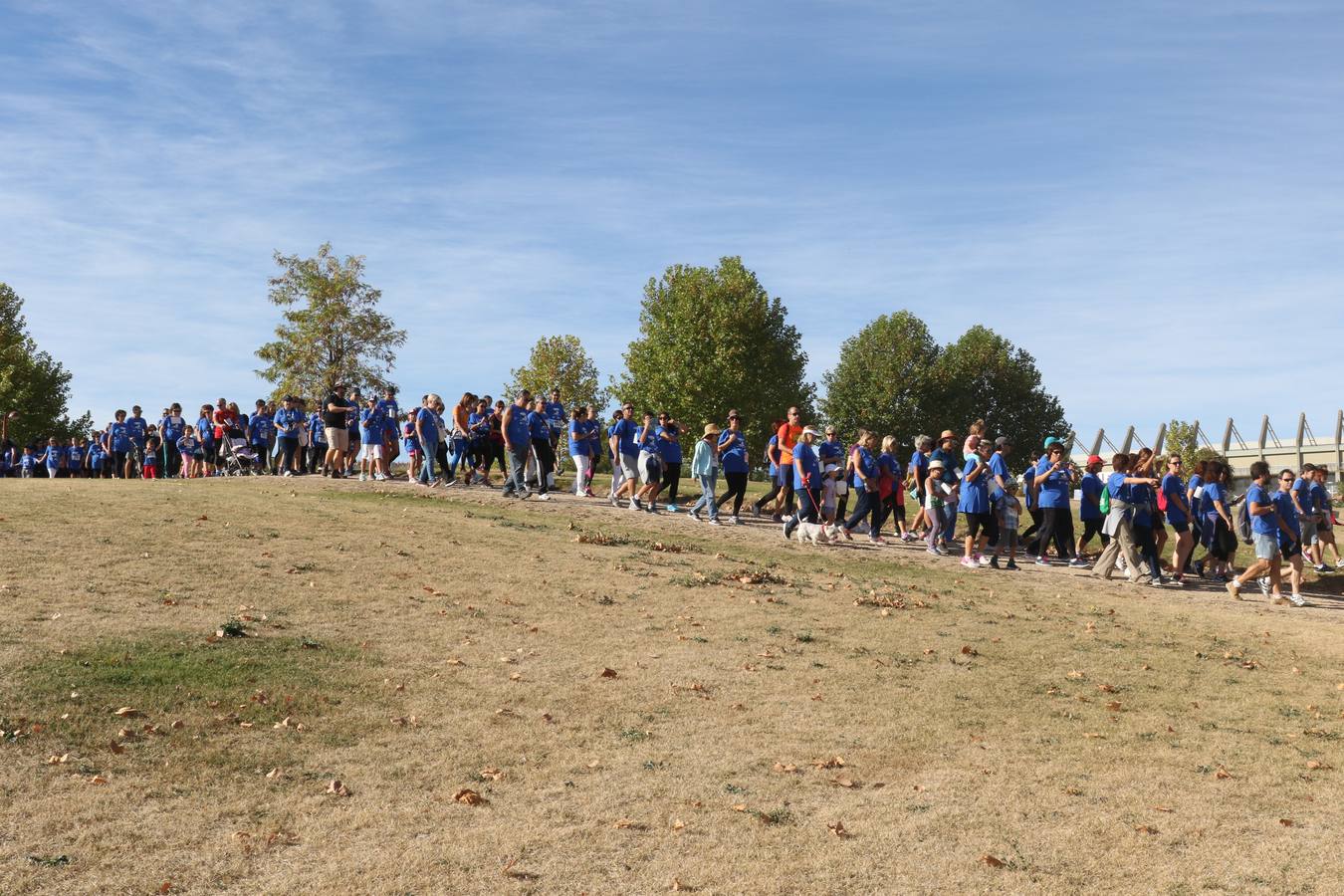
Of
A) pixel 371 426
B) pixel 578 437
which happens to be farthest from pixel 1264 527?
pixel 371 426

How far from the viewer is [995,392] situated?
68188mm

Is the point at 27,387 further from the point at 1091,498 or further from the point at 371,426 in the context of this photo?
the point at 1091,498

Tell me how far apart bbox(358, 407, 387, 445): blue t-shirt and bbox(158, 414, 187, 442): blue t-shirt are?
22.2 ft

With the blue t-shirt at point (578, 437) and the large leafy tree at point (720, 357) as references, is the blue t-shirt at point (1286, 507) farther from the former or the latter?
the large leafy tree at point (720, 357)

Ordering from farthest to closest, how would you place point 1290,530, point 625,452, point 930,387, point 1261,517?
point 930,387, point 625,452, point 1290,530, point 1261,517

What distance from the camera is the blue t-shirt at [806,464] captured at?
20.8 m

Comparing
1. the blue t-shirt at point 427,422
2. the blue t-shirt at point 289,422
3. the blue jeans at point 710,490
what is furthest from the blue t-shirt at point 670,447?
the blue t-shirt at point 289,422

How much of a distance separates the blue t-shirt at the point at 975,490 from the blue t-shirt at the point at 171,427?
66.6 feet

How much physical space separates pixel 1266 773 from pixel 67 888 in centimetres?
865

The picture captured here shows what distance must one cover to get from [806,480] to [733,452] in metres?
2.20

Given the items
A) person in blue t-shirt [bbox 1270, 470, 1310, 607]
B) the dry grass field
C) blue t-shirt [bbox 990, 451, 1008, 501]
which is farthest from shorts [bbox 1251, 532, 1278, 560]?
blue t-shirt [bbox 990, 451, 1008, 501]

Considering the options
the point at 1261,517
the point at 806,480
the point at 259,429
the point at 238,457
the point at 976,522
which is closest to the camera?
the point at 1261,517

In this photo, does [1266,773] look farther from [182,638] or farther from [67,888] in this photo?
[182,638]

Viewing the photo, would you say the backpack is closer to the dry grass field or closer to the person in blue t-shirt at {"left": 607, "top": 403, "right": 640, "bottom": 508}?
the dry grass field
